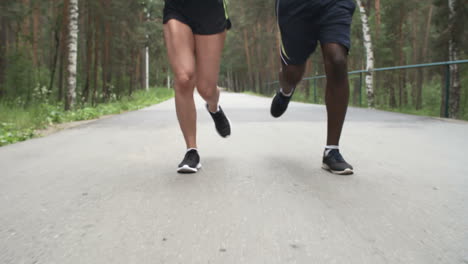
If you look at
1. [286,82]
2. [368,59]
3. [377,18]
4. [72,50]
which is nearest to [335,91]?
[286,82]

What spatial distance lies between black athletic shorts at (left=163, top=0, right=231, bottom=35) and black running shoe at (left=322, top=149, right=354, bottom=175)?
4.45 ft

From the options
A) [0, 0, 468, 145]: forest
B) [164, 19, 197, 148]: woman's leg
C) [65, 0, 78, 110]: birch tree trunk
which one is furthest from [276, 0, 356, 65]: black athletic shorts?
[65, 0, 78, 110]: birch tree trunk

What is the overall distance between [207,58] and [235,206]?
156 cm

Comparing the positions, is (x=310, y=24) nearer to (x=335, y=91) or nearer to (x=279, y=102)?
(x=335, y=91)

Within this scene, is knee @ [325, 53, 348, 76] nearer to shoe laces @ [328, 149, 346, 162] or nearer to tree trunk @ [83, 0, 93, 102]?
shoe laces @ [328, 149, 346, 162]

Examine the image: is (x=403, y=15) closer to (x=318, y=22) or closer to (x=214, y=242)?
(x=318, y=22)

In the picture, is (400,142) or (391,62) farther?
(391,62)

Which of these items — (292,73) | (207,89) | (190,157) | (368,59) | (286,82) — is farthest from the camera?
(368,59)

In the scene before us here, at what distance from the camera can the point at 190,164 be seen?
351 centimetres

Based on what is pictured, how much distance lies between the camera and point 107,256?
1.79m

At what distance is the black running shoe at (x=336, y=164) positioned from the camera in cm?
Result: 335

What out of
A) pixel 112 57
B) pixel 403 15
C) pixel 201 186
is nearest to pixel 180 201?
pixel 201 186

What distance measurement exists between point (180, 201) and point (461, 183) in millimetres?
1939

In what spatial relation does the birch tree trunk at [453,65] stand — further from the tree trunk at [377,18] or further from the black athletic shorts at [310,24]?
the black athletic shorts at [310,24]
